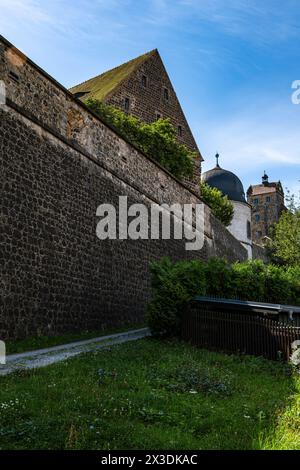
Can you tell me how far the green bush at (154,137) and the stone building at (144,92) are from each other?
1.09m

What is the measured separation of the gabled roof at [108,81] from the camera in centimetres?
2801

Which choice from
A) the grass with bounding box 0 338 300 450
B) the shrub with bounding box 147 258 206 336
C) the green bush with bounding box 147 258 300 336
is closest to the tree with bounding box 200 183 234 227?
the green bush with bounding box 147 258 300 336

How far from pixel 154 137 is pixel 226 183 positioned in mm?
26558

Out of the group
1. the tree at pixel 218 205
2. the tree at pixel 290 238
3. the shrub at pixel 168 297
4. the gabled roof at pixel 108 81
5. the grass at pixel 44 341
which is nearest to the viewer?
the grass at pixel 44 341

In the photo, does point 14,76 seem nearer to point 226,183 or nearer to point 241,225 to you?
point 241,225

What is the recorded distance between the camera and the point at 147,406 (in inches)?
258

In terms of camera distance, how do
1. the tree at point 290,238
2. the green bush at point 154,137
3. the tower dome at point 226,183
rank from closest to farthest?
the green bush at point 154,137 < the tree at point 290,238 < the tower dome at point 226,183

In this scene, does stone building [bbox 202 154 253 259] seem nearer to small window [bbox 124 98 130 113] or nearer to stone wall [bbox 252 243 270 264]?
stone wall [bbox 252 243 270 264]

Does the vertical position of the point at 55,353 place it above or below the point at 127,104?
below

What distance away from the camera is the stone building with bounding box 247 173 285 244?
8719cm

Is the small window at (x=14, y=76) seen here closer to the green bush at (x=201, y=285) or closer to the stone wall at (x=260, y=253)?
the green bush at (x=201, y=285)

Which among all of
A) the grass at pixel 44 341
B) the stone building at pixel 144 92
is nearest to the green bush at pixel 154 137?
→ the stone building at pixel 144 92

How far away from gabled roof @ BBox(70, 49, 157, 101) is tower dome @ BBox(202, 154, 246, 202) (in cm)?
2236

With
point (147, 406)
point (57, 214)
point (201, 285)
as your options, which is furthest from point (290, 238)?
point (147, 406)
